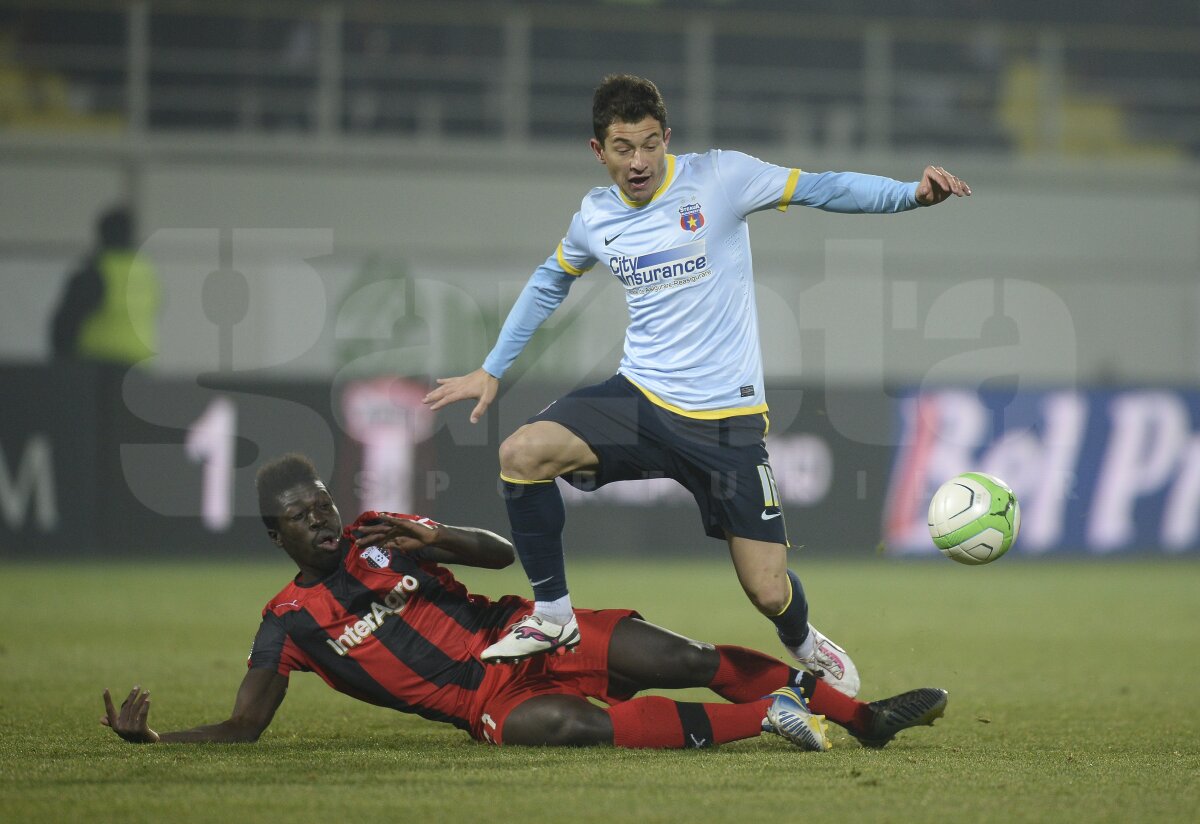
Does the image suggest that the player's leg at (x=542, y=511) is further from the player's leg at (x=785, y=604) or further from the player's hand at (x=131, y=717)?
the player's hand at (x=131, y=717)

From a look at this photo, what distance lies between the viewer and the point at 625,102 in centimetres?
533

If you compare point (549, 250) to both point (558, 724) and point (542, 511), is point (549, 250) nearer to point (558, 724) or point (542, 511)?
point (542, 511)

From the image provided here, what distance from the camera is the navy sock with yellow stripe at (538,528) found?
5.34 m

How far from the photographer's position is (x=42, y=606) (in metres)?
10.9

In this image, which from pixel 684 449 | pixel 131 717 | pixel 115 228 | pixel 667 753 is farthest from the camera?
pixel 115 228

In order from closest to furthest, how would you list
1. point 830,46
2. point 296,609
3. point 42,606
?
point 296,609
point 42,606
point 830,46

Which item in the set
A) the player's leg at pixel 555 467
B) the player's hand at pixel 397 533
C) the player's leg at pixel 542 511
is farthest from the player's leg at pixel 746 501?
the player's hand at pixel 397 533

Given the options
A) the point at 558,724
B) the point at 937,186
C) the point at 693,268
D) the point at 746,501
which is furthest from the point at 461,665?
the point at 937,186

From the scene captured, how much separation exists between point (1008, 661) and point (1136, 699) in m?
1.59

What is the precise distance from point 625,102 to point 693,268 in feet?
2.24

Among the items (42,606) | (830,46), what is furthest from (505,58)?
(42,606)

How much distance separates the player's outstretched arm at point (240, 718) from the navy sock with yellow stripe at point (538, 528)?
990 millimetres

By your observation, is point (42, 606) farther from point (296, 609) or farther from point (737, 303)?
point (737, 303)

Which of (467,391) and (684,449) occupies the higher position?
(467,391)
